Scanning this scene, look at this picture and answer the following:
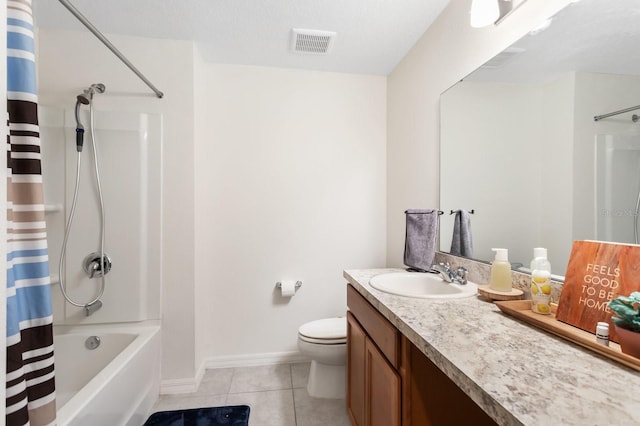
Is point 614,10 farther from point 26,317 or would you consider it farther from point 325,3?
point 26,317

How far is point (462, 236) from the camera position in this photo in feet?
4.88

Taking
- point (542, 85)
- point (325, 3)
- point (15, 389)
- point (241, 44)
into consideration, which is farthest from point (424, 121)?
point (15, 389)

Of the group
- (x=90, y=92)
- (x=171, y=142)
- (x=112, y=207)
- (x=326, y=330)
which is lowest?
(x=326, y=330)

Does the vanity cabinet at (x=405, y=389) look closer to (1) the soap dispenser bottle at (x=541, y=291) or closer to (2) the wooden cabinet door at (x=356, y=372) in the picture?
(2) the wooden cabinet door at (x=356, y=372)

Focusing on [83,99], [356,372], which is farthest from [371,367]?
[83,99]

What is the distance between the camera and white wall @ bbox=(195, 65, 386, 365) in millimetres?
2170

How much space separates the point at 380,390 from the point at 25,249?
1.19m

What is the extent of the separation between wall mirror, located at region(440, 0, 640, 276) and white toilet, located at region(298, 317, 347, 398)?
97cm

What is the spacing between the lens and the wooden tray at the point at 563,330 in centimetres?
63

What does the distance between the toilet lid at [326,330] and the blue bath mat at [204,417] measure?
56 cm

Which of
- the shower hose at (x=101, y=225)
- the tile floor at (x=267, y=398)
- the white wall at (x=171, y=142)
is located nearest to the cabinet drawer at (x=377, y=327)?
the tile floor at (x=267, y=398)

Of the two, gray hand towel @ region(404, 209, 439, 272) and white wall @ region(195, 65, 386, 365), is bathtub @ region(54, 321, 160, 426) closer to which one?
white wall @ region(195, 65, 386, 365)

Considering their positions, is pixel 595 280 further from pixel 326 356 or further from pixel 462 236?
pixel 326 356

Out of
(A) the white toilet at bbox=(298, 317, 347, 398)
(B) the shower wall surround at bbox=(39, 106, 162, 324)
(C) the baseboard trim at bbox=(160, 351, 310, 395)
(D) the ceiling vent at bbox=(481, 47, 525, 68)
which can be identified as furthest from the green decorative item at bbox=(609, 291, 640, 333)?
(B) the shower wall surround at bbox=(39, 106, 162, 324)
